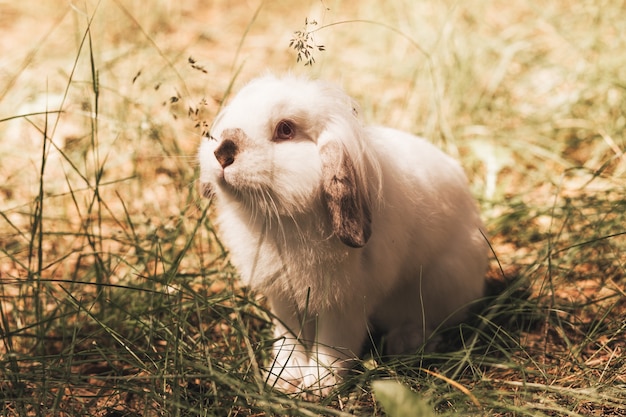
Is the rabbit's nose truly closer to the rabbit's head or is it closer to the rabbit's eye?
the rabbit's head

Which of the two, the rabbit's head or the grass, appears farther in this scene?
the grass

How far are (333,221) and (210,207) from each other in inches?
45.2

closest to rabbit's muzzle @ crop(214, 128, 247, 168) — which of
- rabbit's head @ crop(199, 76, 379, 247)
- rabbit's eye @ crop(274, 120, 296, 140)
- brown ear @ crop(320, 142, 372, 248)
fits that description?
rabbit's head @ crop(199, 76, 379, 247)

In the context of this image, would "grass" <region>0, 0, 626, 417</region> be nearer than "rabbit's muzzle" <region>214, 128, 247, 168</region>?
No

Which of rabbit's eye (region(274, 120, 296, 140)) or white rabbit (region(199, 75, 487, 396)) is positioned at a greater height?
rabbit's eye (region(274, 120, 296, 140))

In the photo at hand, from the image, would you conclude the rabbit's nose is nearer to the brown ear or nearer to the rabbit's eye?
the rabbit's eye

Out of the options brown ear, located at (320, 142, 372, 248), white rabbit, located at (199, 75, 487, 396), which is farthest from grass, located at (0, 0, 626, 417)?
brown ear, located at (320, 142, 372, 248)

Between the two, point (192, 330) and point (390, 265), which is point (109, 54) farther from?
point (390, 265)

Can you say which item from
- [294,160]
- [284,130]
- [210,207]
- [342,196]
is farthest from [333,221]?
[210,207]

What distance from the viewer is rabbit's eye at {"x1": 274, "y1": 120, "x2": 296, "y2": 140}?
86.8 inches

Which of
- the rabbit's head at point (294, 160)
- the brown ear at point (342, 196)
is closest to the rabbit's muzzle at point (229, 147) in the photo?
the rabbit's head at point (294, 160)

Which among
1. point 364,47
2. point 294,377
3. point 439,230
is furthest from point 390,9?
point 294,377

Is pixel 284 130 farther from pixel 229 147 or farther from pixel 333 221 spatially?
pixel 333 221

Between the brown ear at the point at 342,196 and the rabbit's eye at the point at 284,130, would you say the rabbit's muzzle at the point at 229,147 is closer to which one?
the rabbit's eye at the point at 284,130
